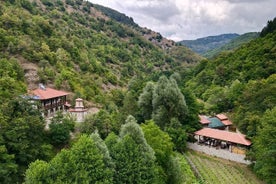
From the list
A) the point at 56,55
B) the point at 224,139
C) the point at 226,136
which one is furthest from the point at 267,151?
the point at 56,55

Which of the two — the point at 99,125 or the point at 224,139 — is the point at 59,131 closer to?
the point at 99,125

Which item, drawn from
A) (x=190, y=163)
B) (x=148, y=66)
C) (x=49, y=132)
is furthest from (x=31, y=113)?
(x=148, y=66)

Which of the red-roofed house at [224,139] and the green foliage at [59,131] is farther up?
the green foliage at [59,131]

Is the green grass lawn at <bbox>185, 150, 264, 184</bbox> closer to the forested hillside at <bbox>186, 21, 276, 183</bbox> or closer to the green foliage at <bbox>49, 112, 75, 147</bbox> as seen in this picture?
the forested hillside at <bbox>186, 21, 276, 183</bbox>

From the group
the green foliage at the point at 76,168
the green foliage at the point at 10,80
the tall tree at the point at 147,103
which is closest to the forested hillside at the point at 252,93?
the tall tree at the point at 147,103

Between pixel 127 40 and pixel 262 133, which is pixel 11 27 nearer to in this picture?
pixel 262 133

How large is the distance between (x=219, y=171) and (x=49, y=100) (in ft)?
77.2

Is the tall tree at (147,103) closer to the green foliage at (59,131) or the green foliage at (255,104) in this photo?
the green foliage at (255,104)

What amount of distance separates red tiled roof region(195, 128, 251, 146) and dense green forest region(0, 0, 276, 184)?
1490 mm

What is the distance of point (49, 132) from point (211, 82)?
55965mm

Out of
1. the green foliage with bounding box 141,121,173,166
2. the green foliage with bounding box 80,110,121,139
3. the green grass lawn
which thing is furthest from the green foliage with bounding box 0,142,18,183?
the green grass lawn

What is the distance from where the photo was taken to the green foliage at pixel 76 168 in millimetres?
18828

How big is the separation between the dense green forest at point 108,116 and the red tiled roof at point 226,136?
1.49m

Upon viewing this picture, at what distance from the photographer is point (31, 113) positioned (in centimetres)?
2789
